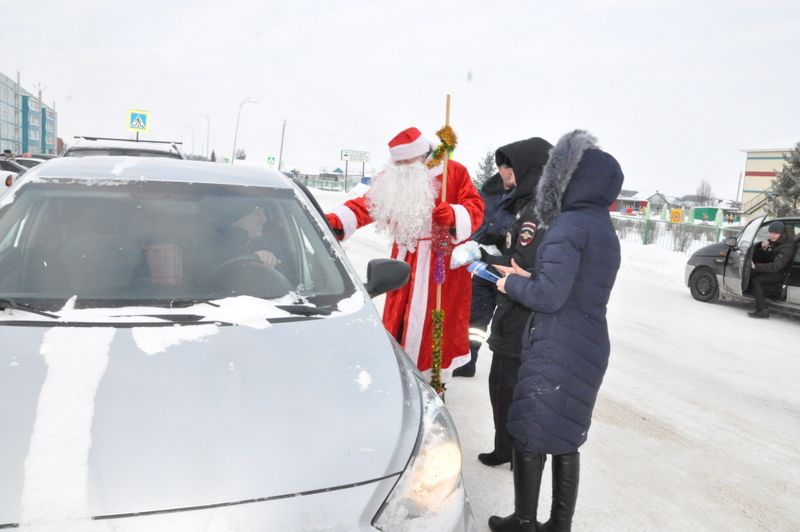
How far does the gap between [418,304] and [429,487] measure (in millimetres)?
2123

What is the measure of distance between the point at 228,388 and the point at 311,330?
43 centimetres

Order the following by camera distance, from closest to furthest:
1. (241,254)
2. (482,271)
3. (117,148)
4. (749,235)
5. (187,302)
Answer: (187,302), (241,254), (482,271), (117,148), (749,235)

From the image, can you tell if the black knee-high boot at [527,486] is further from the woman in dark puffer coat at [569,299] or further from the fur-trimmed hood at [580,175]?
the fur-trimmed hood at [580,175]

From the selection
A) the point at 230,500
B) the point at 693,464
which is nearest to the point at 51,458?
the point at 230,500

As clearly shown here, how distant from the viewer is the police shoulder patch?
2.93 metres

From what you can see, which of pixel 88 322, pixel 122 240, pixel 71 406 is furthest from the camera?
pixel 122 240

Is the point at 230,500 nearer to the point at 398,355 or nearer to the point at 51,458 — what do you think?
the point at 51,458

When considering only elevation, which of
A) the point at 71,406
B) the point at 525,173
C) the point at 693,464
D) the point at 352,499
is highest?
the point at 525,173

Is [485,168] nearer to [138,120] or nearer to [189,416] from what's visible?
[138,120]

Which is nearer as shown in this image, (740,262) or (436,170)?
(436,170)

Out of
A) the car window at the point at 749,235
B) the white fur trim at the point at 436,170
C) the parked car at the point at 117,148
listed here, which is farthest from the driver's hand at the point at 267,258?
the car window at the point at 749,235

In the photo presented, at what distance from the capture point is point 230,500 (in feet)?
4.33

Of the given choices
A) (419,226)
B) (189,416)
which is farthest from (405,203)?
(189,416)

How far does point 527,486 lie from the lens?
256 cm
